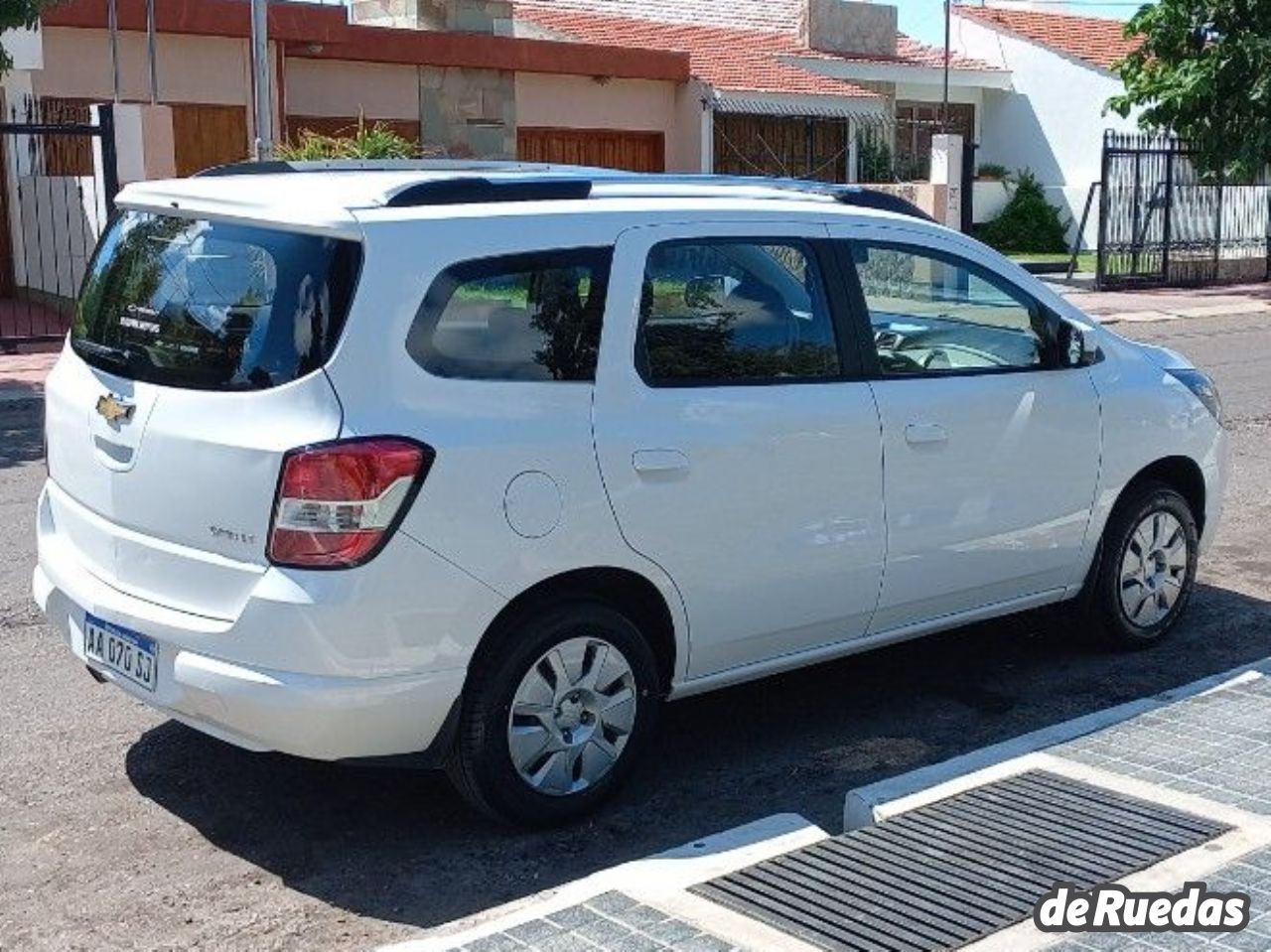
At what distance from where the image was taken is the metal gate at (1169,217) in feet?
84.7

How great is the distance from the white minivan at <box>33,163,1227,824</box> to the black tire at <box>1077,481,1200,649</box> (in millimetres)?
539

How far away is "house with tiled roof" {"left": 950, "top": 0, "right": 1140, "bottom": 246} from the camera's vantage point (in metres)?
35.7

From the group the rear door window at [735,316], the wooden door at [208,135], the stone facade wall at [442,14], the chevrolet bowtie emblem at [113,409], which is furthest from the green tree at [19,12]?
the rear door window at [735,316]

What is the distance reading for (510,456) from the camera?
173 inches

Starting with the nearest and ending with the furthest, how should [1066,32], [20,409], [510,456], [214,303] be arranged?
[510,456] < [214,303] < [20,409] < [1066,32]

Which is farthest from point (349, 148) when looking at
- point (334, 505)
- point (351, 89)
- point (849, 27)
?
point (849, 27)

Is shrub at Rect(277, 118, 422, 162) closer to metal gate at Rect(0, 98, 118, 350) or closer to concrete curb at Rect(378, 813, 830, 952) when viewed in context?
metal gate at Rect(0, 98, 118, 350)

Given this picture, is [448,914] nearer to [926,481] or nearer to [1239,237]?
[926,481]

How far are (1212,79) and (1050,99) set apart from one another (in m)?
11.6

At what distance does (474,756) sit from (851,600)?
1.43 meters

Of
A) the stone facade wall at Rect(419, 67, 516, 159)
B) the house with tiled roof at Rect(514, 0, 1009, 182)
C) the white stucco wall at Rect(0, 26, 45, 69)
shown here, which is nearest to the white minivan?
the white stucco wall at Rect(0, 26, 45, 69)

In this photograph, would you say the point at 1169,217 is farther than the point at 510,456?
Yes

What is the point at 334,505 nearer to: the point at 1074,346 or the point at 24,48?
the point at 1074,346

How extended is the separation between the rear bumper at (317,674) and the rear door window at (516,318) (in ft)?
1.84
